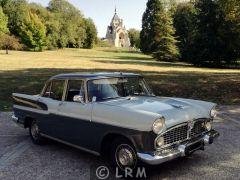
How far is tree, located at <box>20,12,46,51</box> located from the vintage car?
7379cm

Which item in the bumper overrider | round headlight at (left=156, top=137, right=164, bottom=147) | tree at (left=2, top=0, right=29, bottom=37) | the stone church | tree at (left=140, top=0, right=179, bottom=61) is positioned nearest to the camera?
the bumper overrider

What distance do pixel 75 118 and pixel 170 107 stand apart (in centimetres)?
189

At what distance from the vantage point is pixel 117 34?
17125cm

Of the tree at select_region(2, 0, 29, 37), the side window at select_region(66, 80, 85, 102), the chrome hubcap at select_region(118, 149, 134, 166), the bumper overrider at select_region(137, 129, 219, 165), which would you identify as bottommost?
the chrome hubcap at select_region(118, 149, 134, 166)

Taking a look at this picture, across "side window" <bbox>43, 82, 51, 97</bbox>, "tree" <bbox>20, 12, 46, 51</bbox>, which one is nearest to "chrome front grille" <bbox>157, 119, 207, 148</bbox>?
"side window" <bbox>43, 82, 51, 97</bbox>

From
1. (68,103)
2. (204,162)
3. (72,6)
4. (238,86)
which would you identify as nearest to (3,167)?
(68,103)

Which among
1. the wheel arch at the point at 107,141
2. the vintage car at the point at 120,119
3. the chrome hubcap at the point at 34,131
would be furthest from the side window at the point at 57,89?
the wheel arch at the point at 107,141

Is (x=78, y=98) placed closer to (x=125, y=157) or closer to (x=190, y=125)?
(x=125, y=157)

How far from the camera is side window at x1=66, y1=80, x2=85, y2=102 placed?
6.76 meters

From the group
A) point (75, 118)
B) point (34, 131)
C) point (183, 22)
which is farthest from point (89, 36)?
point (75, 118)

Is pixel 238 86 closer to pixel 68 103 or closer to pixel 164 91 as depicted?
pixel 164 91

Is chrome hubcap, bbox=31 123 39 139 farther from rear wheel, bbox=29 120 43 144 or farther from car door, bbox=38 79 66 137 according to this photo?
car door, bbox=38 79 66 137

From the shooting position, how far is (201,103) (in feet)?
22.3

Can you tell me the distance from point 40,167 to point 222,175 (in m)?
3.37
